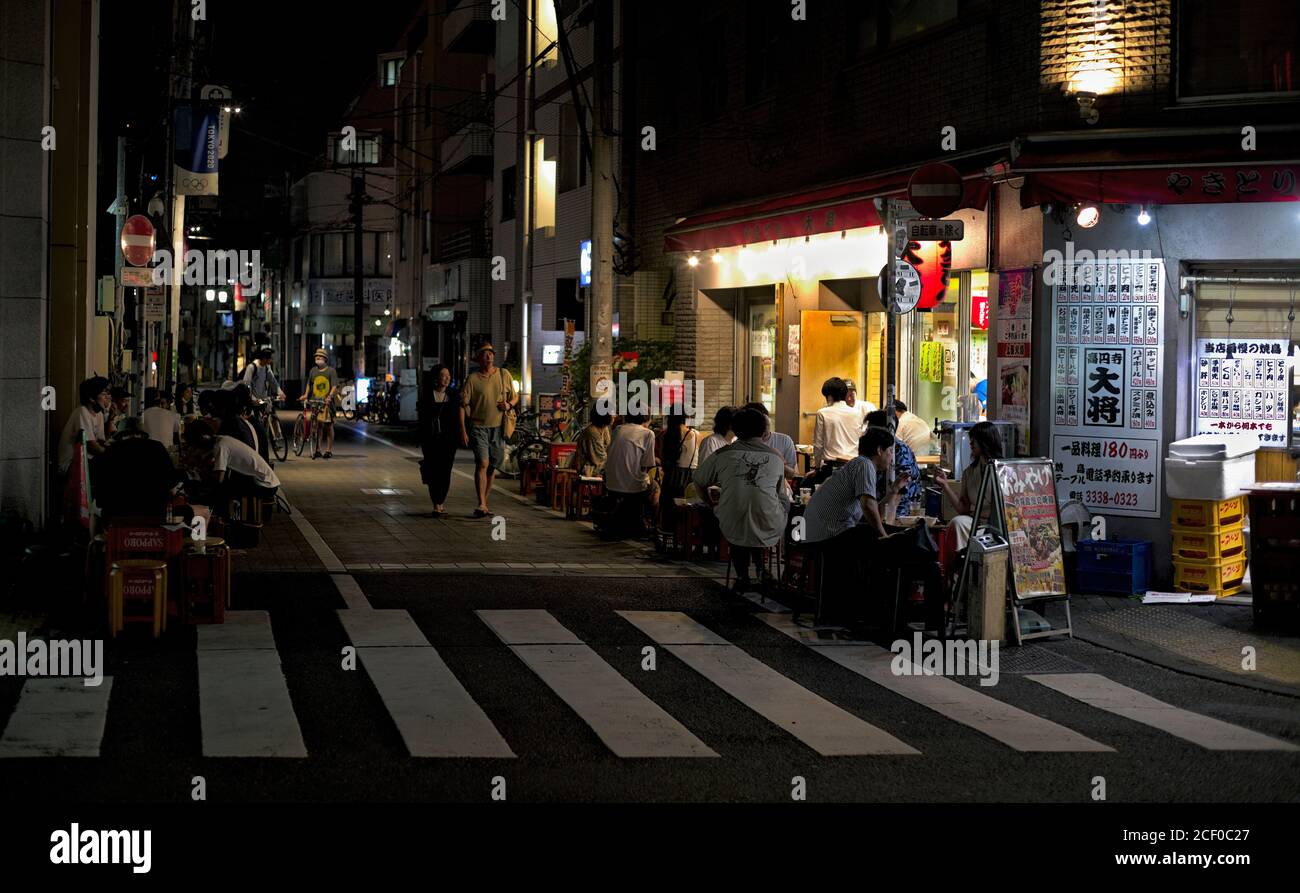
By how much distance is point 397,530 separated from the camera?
58.8 feet

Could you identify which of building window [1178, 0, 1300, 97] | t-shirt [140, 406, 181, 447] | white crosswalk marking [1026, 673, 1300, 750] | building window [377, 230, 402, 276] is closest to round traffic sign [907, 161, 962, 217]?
building window [1178, 0, 1300, 97]

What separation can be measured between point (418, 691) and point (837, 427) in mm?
8562

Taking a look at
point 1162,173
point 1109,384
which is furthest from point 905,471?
point 1162,173

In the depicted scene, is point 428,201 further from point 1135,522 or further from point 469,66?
point 1135,522

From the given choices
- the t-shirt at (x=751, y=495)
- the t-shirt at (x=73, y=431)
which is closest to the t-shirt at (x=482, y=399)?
the t-shirt at (x=73, y=431)

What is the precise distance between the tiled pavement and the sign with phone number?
3736 mm

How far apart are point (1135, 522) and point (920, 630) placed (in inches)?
132

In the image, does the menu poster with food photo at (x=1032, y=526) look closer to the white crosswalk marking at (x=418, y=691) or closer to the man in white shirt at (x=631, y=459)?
the white crosswalk marking at (x=418, y=691)

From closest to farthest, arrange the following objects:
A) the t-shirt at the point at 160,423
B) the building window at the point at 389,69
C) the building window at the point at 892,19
A: 1. the building window at the point at 892,19
2. the t-shirt at the point at 160,423
3. the building window at the point at 389,69

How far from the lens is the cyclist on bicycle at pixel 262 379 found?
91.1ft

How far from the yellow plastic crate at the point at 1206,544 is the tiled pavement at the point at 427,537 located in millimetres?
4606

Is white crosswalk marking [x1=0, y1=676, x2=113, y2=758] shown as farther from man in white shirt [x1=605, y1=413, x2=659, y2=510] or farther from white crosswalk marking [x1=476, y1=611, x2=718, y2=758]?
man in white shirt [x1=605, y1=413, x2=659, y2=510]
